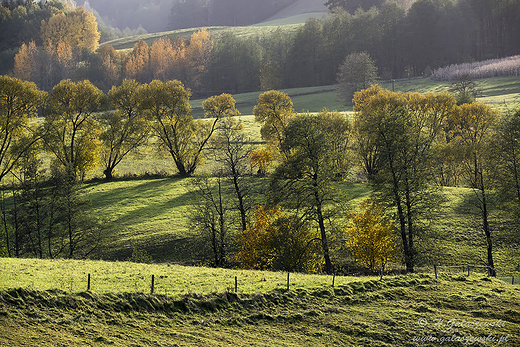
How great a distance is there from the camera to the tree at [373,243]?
3312 centimetres

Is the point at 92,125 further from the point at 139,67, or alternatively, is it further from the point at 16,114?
the point at 139,67

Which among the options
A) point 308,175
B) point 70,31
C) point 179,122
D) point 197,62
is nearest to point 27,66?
point 70,31

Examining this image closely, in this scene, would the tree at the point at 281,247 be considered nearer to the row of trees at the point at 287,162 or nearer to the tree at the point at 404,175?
the row of trees at the point at 287,162

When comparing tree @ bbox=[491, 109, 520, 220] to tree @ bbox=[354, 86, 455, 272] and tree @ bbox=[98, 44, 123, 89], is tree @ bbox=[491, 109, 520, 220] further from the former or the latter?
tree @ bbox=[98, 44, 123, 89]

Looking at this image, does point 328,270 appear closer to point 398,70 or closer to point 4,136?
point 4,136

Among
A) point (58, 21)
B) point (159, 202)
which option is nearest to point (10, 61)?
point (58, 21)

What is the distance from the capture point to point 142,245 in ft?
126

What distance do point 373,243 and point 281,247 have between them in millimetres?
7743

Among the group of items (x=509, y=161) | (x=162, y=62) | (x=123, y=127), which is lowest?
(x=509, y=161)

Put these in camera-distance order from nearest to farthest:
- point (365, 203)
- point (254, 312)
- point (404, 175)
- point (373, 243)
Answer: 1. point (254, 312)
2. point (373, 243)
3. point (404, 175)
4. point (365, 203)

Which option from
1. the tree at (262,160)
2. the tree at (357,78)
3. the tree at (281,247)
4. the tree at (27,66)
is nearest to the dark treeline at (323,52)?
the tree at (27,66)

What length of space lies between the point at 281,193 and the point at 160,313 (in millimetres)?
17834

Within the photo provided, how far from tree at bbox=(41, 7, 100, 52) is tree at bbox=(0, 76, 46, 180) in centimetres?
12787

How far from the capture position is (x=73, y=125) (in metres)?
57.9
